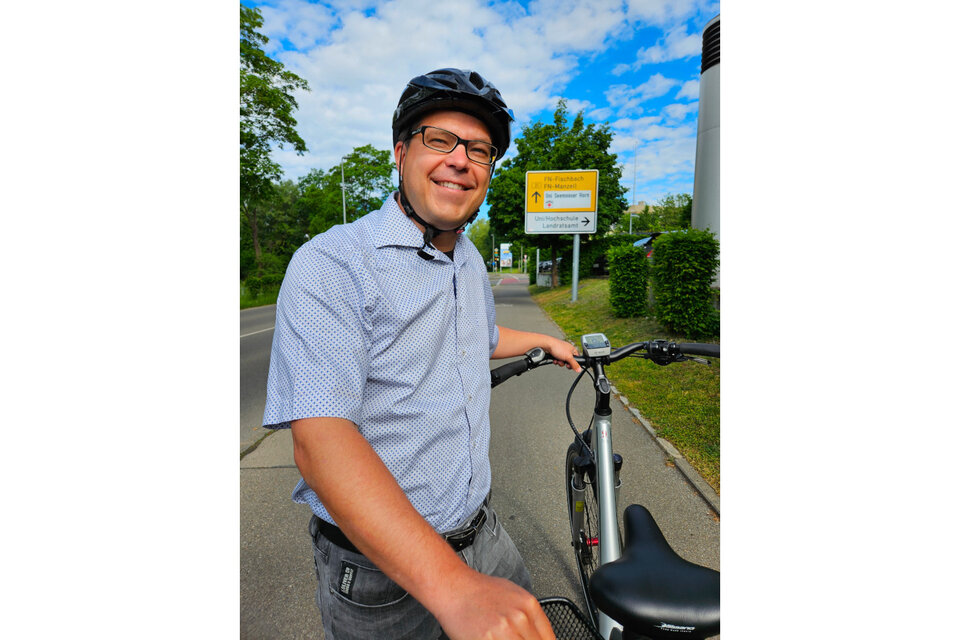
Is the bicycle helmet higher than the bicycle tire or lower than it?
higher

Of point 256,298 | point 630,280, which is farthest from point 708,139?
point 256,298

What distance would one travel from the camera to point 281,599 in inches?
92.8

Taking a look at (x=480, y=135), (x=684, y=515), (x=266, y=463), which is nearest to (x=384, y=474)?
(x=480, y=135)

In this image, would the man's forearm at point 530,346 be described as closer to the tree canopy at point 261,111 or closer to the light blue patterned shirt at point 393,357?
the light blue patterned shirt at point 393,357

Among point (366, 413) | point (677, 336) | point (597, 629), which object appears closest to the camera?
point (366, 413)

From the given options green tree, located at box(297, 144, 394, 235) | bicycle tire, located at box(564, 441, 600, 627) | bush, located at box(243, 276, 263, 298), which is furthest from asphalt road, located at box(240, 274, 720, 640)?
green tree, located at box(297, 144, 394, 235)

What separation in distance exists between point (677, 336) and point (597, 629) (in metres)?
6.87

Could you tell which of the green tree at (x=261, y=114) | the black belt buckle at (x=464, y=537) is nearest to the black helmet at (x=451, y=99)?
the black belt buckle at (x=464, y=537)

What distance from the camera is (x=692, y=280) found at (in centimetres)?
735

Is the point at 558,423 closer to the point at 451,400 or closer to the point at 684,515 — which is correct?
the point at 684,515

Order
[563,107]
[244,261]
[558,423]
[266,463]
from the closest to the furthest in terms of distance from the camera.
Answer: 1. [266,463]
2. [558,423]
3. [563,107]
4. [244,261]

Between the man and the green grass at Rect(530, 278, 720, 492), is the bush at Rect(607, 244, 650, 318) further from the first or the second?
the man

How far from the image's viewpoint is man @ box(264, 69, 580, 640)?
69 cm

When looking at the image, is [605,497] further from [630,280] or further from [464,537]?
[630,280]
